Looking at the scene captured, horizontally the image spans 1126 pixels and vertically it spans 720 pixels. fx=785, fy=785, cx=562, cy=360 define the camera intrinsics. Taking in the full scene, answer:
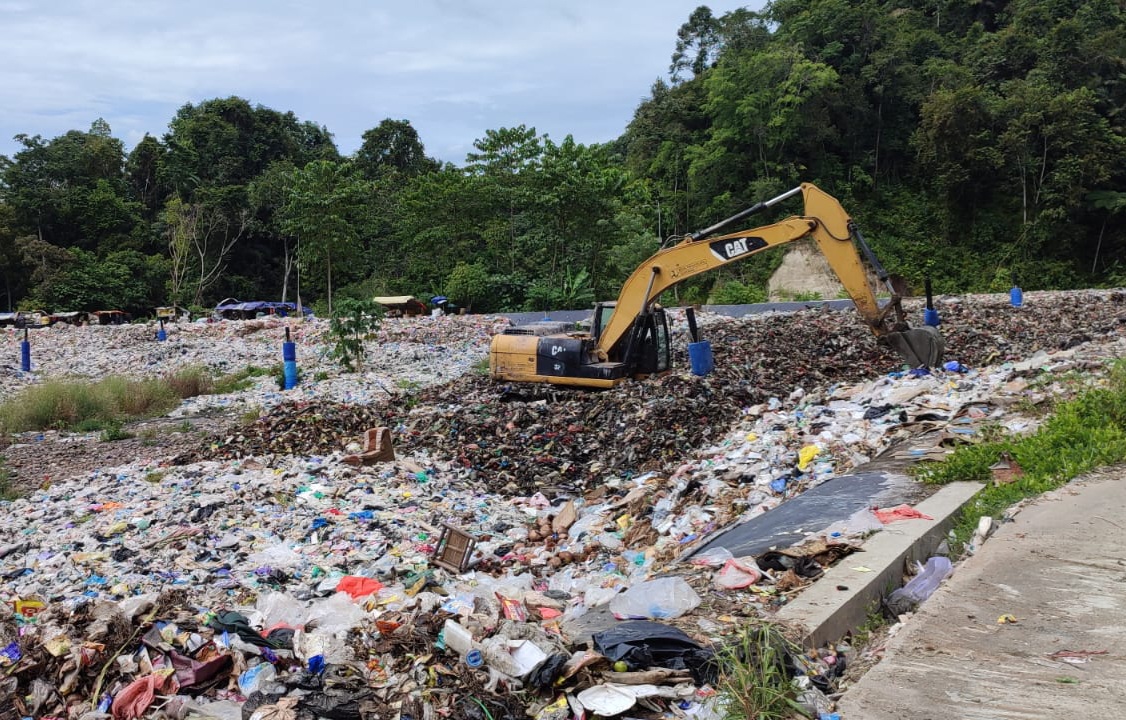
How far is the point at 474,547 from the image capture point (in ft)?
17.5

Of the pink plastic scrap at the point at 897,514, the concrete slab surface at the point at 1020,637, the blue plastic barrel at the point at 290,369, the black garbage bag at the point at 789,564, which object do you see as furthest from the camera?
the blue plastic barrel at the point at 290,369

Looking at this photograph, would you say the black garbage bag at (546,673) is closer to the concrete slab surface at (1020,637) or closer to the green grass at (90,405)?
the concrete slab surface at (1020,637)

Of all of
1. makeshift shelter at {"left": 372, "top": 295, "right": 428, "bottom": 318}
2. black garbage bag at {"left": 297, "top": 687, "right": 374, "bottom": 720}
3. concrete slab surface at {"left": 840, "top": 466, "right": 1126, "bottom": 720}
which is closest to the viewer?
concrete slab surface at {"left": 840, "top": 466, "right": 1126, "bottom": 720}

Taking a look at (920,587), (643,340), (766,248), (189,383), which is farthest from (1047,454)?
(189,383)

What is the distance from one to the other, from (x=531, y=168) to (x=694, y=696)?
29.4 m

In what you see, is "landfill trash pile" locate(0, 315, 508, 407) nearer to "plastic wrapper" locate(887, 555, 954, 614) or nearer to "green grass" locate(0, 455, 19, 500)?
"green grass" locate(0, 455, 19, 500)

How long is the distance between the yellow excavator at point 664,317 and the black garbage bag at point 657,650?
6.85 meters

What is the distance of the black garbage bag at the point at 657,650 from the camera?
116 inches

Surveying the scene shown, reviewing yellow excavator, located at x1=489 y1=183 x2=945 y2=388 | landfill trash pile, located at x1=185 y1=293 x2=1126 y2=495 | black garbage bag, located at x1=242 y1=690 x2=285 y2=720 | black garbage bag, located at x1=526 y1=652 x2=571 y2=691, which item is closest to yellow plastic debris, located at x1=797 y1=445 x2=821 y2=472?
landfill trash pile, located at x1=185 y1=293 x2=1126 y2=495

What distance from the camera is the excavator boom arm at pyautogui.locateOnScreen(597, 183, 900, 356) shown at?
31.5ft

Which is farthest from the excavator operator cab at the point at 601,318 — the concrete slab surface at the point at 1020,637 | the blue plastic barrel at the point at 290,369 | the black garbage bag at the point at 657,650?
the black garbage bag at the point at 657,650

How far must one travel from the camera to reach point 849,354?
1195 centimetres

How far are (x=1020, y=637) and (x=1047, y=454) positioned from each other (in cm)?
267

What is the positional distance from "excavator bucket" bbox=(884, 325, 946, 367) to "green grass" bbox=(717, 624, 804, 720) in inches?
291
